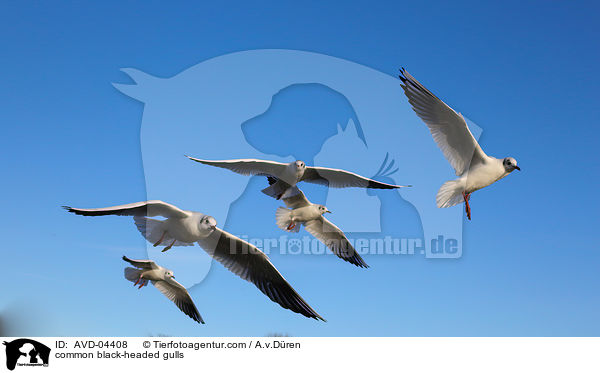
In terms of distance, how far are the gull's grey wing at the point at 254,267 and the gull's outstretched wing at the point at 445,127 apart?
6.01 feet

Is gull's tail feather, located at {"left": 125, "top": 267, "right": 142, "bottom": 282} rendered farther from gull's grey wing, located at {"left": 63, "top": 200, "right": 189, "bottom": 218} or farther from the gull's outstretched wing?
the gull's outstretched wing

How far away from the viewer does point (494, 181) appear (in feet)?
14.9

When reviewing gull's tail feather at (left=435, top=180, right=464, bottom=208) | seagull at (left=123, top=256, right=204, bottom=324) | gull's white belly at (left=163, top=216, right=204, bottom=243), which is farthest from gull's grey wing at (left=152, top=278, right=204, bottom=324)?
gull's tail feather at (left=435, top=180, right=464, bottom=208)

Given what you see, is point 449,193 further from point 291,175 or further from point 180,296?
point 180,296

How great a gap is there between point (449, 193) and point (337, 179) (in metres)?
1.10

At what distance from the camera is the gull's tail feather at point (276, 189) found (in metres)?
5.04

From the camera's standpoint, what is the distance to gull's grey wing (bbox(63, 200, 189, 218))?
325cm

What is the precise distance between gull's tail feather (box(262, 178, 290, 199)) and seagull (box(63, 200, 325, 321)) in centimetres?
78

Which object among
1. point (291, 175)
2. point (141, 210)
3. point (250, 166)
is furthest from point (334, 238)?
point (141, 210)

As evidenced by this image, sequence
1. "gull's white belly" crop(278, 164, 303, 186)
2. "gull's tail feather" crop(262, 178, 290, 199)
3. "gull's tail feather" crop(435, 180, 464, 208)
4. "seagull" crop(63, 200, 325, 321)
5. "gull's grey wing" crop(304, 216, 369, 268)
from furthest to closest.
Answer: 1. "gull's grey wing" crop(304, 216, 369, 268)
2. "gull's tail feather" crop(262, 178, 290, 199)
3. "gull's white belly" crop(278, 164, 303, 186)
4. "gull's tail feather" crop(435, 180, 464, 208)
5. "seagull" crop(63, 200, 325, 321)
